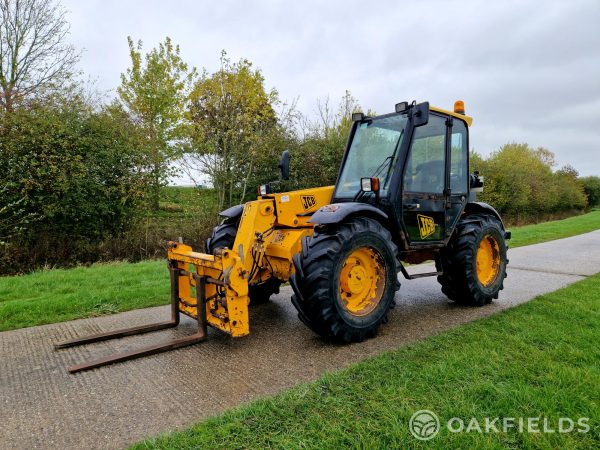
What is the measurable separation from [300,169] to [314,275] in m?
9.92

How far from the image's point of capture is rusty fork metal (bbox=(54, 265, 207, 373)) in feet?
10.8

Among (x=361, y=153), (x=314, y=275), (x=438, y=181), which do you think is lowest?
(x=314, y=275)

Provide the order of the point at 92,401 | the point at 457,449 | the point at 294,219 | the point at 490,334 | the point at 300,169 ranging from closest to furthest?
the point at 457,449
the point at 92,401
the point at 490,334
the point at 294,219
the point at 300,169

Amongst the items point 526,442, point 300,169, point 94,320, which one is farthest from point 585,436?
point 300,169

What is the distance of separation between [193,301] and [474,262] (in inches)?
130

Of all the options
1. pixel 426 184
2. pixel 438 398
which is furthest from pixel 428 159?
pixel 438 398

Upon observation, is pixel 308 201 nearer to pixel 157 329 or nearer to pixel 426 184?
pixel 426 184

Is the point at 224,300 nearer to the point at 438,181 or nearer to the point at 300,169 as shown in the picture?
the point at 438,181

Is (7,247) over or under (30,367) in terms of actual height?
over

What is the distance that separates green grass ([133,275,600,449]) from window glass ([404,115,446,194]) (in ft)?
5.73

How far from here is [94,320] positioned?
14.8 ft

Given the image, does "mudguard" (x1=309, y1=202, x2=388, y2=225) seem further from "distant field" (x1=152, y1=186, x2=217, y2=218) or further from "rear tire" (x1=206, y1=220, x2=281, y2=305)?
"distant field" (x1=152, y1=186, x2=217, y2=218)

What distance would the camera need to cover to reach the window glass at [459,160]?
5.06 metres

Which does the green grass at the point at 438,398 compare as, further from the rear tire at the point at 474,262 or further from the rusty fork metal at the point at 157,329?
the rusty fork metal at the point at 157,329
